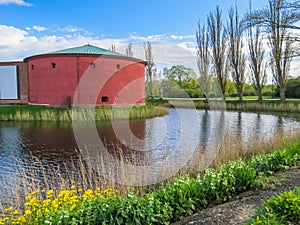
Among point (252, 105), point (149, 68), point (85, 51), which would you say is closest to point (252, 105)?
point (252, 105)

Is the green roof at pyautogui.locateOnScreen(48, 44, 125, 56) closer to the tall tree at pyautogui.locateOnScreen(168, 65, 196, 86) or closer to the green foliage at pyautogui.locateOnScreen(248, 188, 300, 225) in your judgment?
the tall tree at pyautogui.locateOnScreen(168, 65, 196, 86)

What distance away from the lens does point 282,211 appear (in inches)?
98.9

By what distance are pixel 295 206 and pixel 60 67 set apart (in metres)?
20.5

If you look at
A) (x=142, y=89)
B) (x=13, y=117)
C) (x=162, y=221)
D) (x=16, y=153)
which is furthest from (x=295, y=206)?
(x=142, y=89)

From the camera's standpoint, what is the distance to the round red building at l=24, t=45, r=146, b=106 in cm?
2067

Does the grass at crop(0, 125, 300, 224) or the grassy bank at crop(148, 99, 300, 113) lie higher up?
the grassy bank at crop(148, 99, 300, 113)

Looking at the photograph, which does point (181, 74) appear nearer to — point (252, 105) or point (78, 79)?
point (252, 105)

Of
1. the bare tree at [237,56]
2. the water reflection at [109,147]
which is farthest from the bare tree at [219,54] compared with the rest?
the water reflection at [109,147]

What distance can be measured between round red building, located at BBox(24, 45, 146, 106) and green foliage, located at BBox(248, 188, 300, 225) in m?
19.1

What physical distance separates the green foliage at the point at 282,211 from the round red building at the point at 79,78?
19.1 m

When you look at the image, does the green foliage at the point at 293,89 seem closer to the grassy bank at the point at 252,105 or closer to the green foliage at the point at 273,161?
the grassy bank at the point at 252,105

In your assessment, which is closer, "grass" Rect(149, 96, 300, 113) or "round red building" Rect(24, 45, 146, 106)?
"grass" Rect(149, 96, 300, 113)

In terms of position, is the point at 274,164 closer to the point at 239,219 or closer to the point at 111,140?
the point at 239,219

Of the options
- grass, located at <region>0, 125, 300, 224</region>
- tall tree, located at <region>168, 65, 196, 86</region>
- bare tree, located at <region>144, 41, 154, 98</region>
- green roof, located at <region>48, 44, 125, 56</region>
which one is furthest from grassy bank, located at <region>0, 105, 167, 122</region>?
bare tree, located at <region>144, 41, 154, 98</region>
